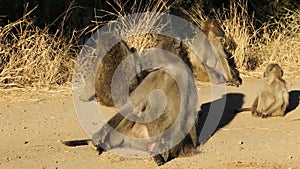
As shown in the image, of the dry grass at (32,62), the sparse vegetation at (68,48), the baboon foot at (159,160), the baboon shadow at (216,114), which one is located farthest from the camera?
the sparse vegetation at (68,48)

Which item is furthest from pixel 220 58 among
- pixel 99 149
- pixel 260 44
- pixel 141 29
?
pixel 99 149

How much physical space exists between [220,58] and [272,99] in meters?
2.40

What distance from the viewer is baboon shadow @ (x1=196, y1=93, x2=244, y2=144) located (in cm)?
753

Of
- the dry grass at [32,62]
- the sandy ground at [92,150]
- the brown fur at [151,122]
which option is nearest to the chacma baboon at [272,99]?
the sandy ground at [92,150]

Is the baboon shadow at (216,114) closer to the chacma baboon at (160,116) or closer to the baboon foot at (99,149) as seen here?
the chacma baboon at (160,116)

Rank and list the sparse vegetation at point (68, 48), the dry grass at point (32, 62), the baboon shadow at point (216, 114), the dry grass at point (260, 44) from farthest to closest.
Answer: the dry grass at point (260, 44) → the sparse vegetation at point (68, 48) → the dry grass at point (32, 62) → the baboon shadow at point (216, 114)

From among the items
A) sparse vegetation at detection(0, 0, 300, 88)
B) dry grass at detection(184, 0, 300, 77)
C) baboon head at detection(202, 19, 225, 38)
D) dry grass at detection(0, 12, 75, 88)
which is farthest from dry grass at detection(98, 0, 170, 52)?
dry grass at detection(184, 0, 300, 77)

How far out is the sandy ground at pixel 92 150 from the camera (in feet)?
21.5

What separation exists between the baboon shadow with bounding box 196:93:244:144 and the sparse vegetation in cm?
184

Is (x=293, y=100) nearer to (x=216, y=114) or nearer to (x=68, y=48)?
(x=216, y=114)

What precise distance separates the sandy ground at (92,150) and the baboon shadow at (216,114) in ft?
0.05

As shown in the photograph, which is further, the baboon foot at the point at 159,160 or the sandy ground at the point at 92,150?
the sandy ground at the point at 92,150

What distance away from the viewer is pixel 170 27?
11.6m

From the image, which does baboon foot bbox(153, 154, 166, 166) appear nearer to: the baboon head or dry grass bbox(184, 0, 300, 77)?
the baboon head
